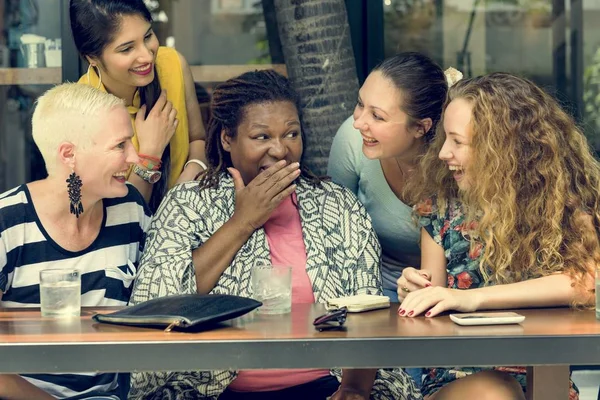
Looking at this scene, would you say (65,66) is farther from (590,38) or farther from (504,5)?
(590,38)

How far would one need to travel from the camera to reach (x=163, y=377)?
2.66 meters

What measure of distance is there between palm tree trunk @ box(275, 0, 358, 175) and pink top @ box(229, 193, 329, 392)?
739 mm

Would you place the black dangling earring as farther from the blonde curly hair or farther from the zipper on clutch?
the blonde curly hair

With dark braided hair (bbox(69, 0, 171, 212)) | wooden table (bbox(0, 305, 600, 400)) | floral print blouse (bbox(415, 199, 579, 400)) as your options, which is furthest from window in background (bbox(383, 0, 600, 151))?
wooden table (bbox(0, 305, 600, 400))

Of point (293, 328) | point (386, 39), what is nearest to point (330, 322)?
point (293, 328)

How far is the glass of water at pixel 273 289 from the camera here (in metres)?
2.39

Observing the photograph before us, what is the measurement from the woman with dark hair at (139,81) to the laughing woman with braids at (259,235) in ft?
1.19

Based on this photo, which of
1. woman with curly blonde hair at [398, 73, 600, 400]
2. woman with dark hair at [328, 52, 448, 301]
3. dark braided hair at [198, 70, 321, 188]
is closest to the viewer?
woman with curly blonde hair at [398, 73, 600, 400]

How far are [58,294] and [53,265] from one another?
0.36 m

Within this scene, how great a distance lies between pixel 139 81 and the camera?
3477mm

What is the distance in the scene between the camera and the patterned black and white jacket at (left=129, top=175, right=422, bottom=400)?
2678 mm

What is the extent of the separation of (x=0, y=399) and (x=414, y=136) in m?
1.51

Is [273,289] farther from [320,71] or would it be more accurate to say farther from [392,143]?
[320,71]

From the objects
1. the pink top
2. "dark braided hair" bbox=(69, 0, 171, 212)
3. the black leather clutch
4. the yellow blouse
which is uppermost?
"dark braided hair" bbox=(69, 0, 171, 212)
